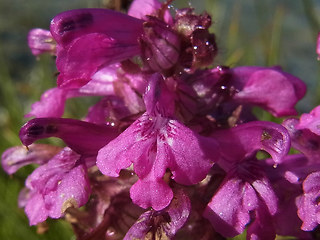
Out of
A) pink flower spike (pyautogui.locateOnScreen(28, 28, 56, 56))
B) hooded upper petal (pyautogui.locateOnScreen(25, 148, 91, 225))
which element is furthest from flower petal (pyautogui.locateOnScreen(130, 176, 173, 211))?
pink flower spike (pyautogui.locateOnScreen(28, 28, 56, 56))

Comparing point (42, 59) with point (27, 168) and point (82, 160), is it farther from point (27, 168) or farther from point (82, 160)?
point (82, 160)

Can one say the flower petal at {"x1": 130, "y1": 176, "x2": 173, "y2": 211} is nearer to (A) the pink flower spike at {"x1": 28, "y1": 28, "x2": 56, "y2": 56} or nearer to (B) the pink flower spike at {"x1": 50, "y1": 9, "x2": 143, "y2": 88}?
(B) the pink flower spike at {"x1": 50, "y1": 9, "x2": 143, "y2": 88}

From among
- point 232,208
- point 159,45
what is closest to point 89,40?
point 159,45

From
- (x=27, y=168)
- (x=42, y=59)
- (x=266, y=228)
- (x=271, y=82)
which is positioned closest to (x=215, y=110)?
(x=271, y=82)

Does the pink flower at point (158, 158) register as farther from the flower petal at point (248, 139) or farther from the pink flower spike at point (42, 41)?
the pink flower spike at point (42, 41)

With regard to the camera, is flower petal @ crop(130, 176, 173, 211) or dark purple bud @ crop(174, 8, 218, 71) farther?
dark purple bud @ crop(174, 8, 218, 71)

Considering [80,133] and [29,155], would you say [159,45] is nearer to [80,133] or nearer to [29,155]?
[80,133]
